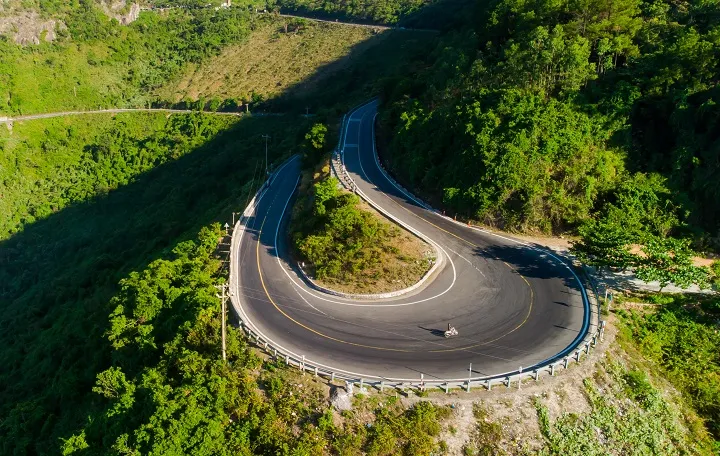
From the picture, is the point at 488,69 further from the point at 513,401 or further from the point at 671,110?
the point at 513,401

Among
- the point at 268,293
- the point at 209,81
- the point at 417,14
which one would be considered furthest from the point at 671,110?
the point at 209,81

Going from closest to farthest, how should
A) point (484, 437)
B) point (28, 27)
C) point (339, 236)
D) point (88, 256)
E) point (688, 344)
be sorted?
point (484, 437) → point (688, 344) → point (339, 236) → point (88, 256) → point (28, 27)

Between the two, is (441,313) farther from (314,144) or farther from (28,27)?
(28,27)

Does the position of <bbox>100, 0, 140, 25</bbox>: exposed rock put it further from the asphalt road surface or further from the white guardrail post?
the white guardrail post

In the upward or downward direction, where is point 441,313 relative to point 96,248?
upward

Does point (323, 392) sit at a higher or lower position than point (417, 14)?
lower

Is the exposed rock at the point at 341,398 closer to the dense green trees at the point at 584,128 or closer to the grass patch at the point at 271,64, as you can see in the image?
the dense green trees at the point at 584,128

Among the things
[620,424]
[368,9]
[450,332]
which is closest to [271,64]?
[368,9]

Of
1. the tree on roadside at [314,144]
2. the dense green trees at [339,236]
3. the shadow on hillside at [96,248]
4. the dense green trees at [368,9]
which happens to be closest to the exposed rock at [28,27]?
the dense green trees at [368,9]
